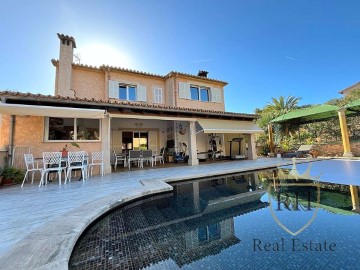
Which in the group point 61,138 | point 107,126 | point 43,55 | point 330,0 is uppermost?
point 330,0

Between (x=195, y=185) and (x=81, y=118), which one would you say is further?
(x=81, y=118)

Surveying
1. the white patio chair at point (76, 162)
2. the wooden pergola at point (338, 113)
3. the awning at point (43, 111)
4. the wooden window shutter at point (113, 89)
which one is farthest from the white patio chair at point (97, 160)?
the wooden pergola at point (338, 113)

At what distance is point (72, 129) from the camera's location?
11094 mm

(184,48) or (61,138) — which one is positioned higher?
(184,48)

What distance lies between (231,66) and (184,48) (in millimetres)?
7273

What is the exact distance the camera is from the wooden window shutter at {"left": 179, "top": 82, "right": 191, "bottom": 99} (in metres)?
19.4

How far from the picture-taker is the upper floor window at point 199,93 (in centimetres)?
2078

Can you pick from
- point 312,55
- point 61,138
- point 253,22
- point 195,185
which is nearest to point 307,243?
point 195,185

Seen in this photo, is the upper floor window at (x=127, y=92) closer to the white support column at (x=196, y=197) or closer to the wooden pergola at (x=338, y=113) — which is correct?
the white support column at (x=196, y=197)

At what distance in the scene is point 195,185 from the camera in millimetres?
9023

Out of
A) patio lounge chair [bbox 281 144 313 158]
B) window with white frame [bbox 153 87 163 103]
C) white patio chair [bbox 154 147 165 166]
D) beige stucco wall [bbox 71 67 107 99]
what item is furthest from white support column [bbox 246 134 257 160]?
beige stucco wall [bbox 71 67 107 99]

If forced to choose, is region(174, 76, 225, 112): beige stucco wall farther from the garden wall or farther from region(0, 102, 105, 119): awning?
the garden wall

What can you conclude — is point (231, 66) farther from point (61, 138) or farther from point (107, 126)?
point (61, 138)

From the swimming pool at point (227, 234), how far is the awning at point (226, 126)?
8.36m
